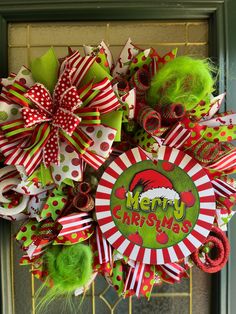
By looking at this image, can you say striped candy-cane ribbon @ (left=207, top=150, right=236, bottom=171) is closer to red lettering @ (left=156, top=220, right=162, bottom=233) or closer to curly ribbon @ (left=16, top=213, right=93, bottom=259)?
red lettering @ (left=156, top=220, right=162, bottom=233)

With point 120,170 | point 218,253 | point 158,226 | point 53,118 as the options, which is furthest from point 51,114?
point 218,253

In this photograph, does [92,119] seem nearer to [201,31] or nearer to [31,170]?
[31,170]

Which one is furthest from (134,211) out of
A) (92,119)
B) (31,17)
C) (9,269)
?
(31,17)

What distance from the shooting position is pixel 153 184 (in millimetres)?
608

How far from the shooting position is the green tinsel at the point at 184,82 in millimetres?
555

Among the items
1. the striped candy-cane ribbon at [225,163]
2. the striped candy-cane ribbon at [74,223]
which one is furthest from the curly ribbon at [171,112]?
the striped candy-cane ribbon at [74,223]

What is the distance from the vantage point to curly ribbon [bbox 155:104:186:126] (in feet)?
1.84

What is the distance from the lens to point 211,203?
612 mm

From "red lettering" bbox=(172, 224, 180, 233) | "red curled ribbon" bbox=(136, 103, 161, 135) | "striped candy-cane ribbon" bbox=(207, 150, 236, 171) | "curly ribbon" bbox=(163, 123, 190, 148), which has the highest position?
"red curled ribbon" bbox=(136, 103, 161, 135)

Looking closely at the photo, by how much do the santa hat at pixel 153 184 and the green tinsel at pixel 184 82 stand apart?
122 mm

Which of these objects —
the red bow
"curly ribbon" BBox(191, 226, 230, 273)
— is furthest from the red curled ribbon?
"curly ribbon" BBox(191, 226, 230, 273)

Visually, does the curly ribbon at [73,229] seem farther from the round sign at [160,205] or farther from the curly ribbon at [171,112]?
the curly ribbon at [171,112]

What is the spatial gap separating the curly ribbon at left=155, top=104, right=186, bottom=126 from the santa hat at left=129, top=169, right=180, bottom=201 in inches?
3.5

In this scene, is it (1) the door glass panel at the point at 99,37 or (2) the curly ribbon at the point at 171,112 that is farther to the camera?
(1) the door glass panel at the point at 99,37
